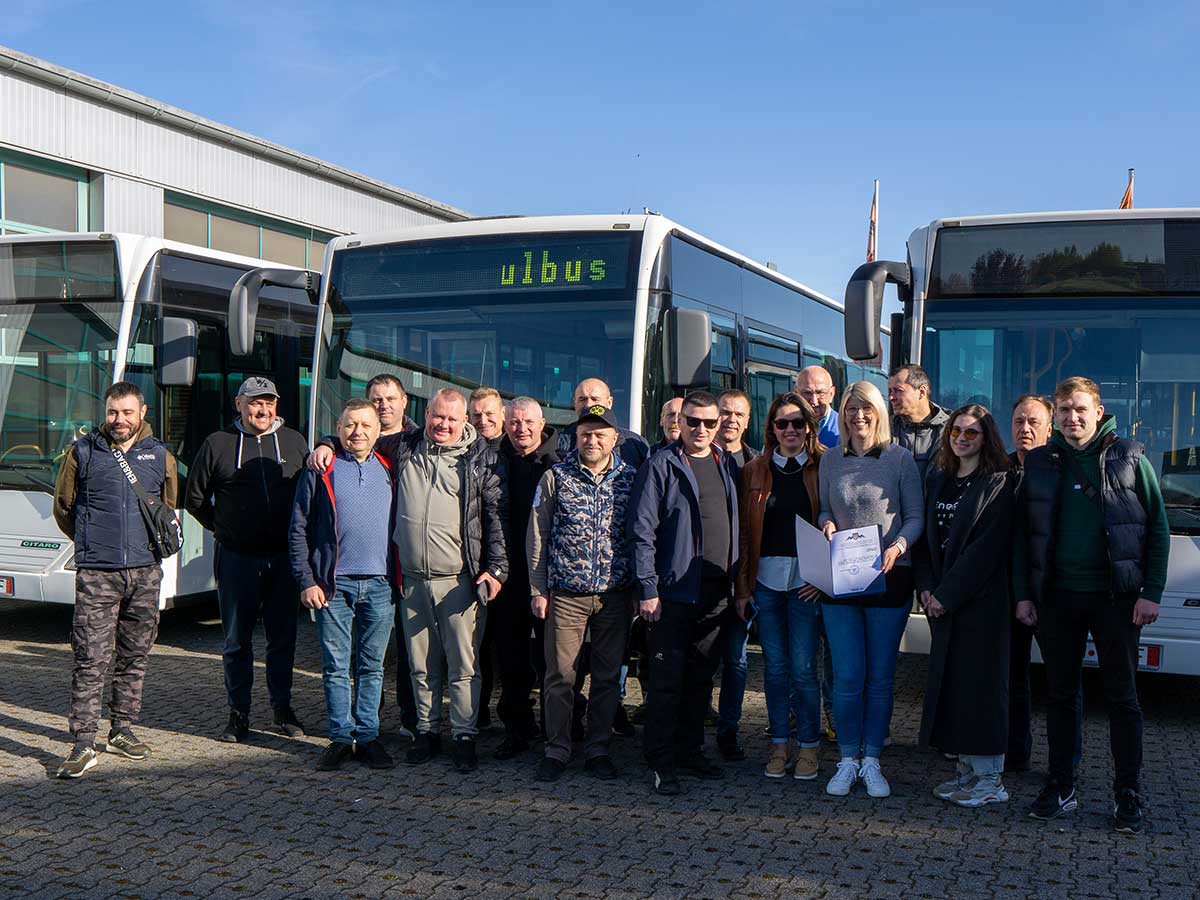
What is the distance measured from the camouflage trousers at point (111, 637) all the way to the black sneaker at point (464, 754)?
178 centimetres

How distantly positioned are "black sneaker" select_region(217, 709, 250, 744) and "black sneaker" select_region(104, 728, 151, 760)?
0.45 meters

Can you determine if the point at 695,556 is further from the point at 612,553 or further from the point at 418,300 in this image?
the point at 418,300

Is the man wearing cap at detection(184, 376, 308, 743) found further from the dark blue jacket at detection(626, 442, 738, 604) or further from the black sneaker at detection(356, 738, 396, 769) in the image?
the dark blue jacket at detection(626, 442, 738, 604)

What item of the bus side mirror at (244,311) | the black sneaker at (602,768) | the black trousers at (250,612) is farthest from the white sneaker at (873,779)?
the bus side mirror at (244,311)

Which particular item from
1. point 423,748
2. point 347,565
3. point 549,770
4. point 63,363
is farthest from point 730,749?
point 63,363

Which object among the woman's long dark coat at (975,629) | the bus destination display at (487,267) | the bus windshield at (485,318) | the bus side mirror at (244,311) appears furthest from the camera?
the bus side mirror at (244,311)

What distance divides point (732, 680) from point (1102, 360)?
299 cm

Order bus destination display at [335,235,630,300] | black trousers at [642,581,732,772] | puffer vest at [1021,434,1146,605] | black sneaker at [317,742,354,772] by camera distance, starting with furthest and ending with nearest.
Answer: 1. bus destination display at [335,235,630,300]
2. black sneaker at [317,742,354,772]
3. black trousers at [642,581,732,772]
4. puffer vest at [1021,434,1146,605]

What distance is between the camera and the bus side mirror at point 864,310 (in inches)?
278

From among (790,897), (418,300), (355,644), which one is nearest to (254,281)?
(418,300)

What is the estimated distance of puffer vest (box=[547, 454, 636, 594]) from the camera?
18.8 ft

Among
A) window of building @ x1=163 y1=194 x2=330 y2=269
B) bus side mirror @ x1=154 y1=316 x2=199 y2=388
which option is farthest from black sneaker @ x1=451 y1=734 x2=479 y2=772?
window of building @ x1=163 y1=194 x2=330 y2=269

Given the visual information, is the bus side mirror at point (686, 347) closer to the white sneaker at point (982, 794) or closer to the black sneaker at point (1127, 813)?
the white sneaker at point (982, 794)

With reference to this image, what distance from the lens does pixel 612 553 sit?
5.75m
